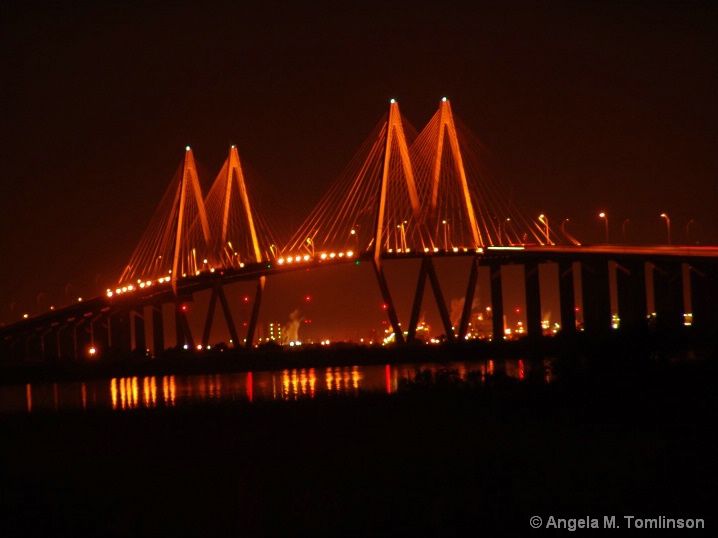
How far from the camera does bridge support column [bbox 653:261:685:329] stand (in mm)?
52562

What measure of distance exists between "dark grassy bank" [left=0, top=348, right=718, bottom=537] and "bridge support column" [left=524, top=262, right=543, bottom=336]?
3852 centimetres

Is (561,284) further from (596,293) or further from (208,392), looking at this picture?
(208,392)

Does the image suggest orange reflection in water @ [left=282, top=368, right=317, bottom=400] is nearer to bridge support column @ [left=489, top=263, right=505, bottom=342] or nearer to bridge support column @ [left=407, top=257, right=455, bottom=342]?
bridge support column @ [left=407, top=257, right=455, bottom=342]

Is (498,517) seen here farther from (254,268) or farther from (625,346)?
(254,268)

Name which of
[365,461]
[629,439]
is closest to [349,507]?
[365,461]

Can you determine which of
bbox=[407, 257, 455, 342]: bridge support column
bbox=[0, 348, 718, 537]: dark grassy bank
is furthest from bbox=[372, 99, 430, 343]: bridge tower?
bbox=[0, 348, 718, 537]: dark grassy bank

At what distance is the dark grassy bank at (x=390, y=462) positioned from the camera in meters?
13.3

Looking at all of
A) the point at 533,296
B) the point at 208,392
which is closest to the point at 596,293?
the point at 533,296

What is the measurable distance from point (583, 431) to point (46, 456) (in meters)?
8.97

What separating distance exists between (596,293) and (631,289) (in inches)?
90.5

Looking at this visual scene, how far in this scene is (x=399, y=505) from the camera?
13680 mm

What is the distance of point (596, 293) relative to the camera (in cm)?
5800

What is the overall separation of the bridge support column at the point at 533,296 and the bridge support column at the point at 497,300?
5.26 feet

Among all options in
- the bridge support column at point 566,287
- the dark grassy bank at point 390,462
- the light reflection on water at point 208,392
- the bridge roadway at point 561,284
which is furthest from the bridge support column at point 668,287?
the dark grassy bank at point 390,462
